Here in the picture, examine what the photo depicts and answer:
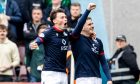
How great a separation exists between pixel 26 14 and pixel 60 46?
4.13m

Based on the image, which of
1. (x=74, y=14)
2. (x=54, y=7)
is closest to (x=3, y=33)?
(x=54, y=7)

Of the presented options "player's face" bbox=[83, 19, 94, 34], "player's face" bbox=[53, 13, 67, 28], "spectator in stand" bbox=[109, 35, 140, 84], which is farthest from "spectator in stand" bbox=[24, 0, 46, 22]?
"player's face" bbox=[83, 19, 94, 34]

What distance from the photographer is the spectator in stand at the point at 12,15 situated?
14734 millimetres

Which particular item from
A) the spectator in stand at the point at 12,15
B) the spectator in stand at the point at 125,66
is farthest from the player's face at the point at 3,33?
the spectator in stand at the point at 125,66

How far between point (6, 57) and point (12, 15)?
157 centimetres

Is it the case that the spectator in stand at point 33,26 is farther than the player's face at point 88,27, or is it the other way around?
the spectator in stand at point 33,26

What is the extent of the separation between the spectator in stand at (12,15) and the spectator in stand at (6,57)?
84cm

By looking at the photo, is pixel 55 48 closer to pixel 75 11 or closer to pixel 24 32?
pixel 75 11

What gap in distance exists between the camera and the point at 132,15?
16.5 m

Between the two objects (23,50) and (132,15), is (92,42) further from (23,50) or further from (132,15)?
(132,15)

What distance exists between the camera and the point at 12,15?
14961 mm

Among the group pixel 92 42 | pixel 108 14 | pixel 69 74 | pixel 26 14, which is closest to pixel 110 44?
pixel 108 14

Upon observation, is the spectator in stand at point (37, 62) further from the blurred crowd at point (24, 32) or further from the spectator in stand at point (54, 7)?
the spectator in stand at point (54, 7)

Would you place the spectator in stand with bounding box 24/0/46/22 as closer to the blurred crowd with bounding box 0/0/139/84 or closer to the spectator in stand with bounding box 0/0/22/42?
the blurred crowd with bounding box 0/0/139/84
